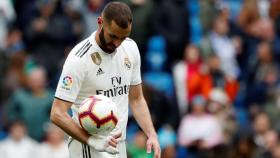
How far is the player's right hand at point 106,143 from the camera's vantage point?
8830 millimetres

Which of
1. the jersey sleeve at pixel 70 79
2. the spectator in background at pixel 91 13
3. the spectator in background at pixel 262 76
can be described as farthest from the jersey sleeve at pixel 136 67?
the spectator in background at pixel 91 13

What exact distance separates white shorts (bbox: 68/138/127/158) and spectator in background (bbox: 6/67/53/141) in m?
6.08

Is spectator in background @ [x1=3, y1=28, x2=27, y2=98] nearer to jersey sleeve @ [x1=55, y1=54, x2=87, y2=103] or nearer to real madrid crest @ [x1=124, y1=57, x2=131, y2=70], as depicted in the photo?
real madrid crest @ [x1=124, y1=57, x2=131, y2=70]

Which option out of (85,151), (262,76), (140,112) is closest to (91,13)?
(262,76)

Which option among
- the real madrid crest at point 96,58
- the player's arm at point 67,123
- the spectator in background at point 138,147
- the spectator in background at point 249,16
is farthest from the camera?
the spectator in background at point 249,16

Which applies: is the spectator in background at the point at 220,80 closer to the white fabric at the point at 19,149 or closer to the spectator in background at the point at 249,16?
the spectator in background at the point at 249,16

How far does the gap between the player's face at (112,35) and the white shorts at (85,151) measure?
0.93 meters

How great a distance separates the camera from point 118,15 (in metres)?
8.93

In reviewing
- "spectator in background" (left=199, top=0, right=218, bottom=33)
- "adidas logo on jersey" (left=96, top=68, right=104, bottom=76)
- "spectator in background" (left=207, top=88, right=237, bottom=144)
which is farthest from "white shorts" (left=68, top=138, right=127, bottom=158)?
"spectator in background" (left=199, top=0, right=218, bottom=33)

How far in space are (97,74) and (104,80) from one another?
0.10 meters

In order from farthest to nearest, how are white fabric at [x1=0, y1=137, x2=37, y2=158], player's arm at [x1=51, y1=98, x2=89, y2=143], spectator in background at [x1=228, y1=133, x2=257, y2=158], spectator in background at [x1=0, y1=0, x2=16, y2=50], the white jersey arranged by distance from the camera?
spectator in background at [x1=0, y1=0, x2=16, y2=50], spectator in background at [x1=228, y1=133, x2=257, y2=158], white fabric at [x1=0, y1=137, x2=37, y2=158], the white jersey, player's arm at [x1=51, y1=98, x2=89, y2=143]

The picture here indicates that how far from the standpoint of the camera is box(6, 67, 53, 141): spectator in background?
1565 cm

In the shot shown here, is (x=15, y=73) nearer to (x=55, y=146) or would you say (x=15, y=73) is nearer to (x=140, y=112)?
(x=55, y=146)

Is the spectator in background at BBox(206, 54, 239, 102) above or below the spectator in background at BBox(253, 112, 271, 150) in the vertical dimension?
above
